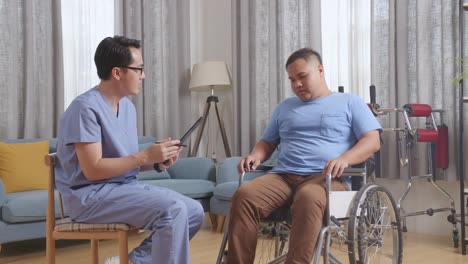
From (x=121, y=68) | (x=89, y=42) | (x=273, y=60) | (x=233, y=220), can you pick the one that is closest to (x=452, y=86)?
(x=273, y=60)

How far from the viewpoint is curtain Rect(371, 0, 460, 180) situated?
3561mm

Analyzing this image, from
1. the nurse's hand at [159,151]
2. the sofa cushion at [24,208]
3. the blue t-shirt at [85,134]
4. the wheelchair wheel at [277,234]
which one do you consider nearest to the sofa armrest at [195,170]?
the sofa cushion at [24,208]

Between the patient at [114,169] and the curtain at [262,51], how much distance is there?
2608 mm

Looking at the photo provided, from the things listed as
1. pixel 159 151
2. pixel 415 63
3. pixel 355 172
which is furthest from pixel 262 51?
pixel 159 151

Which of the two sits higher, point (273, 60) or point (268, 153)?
point (273, 60)

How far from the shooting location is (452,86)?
3549mm

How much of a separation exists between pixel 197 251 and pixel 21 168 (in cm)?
123

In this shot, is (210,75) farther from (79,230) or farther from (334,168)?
(79,230)

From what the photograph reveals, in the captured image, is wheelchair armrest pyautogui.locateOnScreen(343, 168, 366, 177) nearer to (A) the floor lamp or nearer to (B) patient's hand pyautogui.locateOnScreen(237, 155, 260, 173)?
(B) patient's hand pyautogui.locateOnScreen(237, 155, 260, 173)

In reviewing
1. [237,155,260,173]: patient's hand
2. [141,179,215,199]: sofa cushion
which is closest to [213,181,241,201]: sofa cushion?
[141,179,215,199]: sofa cushion

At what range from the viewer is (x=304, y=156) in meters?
2.41

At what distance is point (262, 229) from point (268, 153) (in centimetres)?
34

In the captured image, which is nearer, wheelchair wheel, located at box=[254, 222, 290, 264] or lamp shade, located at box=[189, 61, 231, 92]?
wheelchair wheel, located at box=[254, 222, 290, 264]

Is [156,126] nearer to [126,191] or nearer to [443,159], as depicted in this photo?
[443,159]
